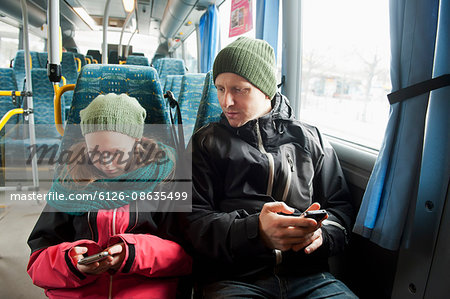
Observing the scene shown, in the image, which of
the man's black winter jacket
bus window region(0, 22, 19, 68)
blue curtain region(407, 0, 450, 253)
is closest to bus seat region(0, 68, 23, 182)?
bus window region(0, 22, 19, 68)

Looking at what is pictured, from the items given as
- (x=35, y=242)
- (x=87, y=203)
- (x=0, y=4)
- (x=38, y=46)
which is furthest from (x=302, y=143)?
(x=38, y=46)

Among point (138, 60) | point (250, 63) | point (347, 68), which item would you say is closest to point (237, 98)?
point (250, 63)

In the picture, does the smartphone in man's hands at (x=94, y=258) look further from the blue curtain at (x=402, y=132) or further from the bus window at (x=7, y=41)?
the bus window at (x=7, y=41)

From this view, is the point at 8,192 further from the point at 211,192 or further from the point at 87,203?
the point at 211,192

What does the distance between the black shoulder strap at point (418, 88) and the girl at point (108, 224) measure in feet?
3.12

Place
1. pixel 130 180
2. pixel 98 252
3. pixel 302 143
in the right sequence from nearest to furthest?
pixel 98 252
pixel 130 180
pixel 302 143

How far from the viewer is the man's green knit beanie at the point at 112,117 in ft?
3.51

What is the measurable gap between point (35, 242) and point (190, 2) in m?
4.78

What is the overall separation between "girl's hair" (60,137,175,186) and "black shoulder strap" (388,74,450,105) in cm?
94

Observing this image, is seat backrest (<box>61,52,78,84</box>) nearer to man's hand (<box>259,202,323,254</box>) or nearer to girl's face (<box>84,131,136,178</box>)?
girl's face (<box>84,131,136,178</box>)

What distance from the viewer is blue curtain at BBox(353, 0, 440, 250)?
0.96m

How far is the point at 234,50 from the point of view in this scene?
3.90 ft

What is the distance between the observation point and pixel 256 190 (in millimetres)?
1226

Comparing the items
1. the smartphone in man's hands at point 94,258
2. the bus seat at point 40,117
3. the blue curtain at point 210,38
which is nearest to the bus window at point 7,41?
the bus seat at point 40,117
